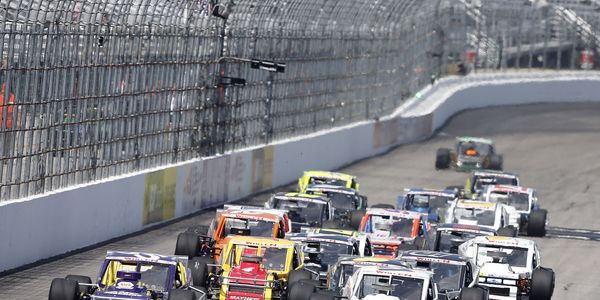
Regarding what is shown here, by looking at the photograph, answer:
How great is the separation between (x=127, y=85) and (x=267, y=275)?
11941 millimetres

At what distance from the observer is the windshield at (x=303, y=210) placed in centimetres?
2936

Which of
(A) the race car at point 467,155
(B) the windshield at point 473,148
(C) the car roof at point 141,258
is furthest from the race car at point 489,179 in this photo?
(C) the car roof at point 141,258

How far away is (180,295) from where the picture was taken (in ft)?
60.2

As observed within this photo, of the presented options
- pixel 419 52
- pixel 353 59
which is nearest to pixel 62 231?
pixel 353 59

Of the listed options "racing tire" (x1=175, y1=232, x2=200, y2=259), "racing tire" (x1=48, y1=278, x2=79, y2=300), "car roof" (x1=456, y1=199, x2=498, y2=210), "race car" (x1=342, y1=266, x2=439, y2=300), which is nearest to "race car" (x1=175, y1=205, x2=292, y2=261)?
"racing tire" (x1=175, y1=232, x2=200, y2=259)

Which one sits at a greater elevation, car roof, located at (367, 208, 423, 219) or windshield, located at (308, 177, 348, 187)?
car roof, located at (367, 208, 423, 219)

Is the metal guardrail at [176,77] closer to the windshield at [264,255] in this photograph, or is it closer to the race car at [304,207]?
the race car at [304,207]

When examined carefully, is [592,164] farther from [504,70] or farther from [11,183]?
[11,183]

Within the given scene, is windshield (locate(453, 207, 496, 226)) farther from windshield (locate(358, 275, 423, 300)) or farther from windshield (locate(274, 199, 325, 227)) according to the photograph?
windshield (locate(358, 275, 423, 300))

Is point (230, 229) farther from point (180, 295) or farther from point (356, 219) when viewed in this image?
point (180, 295)

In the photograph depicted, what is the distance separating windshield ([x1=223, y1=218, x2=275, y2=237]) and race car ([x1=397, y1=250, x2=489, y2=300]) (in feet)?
13.0

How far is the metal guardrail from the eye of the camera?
87.4ft

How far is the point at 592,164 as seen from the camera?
5247cm

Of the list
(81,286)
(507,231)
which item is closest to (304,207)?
(507,231)
